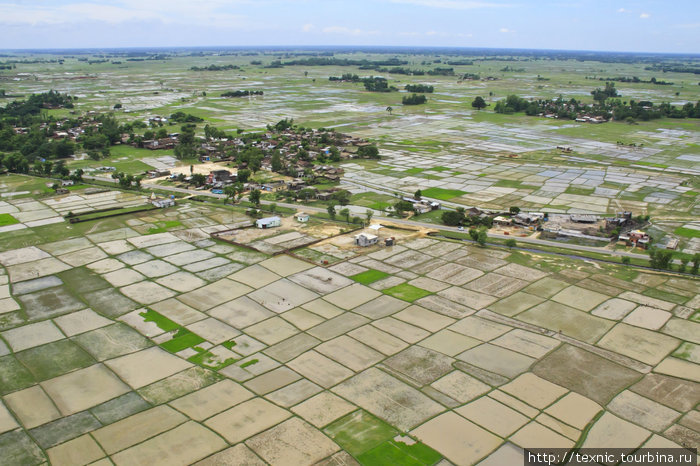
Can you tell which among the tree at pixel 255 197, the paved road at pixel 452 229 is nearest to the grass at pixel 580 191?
the paved road at pixel 452 229

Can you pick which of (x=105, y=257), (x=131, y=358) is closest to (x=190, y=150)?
(x=105, y=257)

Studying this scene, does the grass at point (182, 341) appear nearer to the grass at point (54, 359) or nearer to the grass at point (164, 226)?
the grass at point (54, 359)

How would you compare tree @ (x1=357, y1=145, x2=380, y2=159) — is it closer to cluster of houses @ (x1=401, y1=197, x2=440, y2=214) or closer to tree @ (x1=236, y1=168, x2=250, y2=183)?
tree @ (x1=236, y1=168, x2=250, y2=183)

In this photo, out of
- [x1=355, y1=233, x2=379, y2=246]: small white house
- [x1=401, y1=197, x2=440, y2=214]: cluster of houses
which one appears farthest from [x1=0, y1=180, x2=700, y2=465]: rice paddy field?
[x1=401, y1=197, x2=440, y2=214]: cluster of houses

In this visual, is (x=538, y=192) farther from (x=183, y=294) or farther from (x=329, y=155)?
(x=183, y=294)

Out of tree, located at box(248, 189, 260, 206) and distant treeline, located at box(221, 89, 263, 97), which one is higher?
distant treeline, located at box(221, 89, 263, 97)
